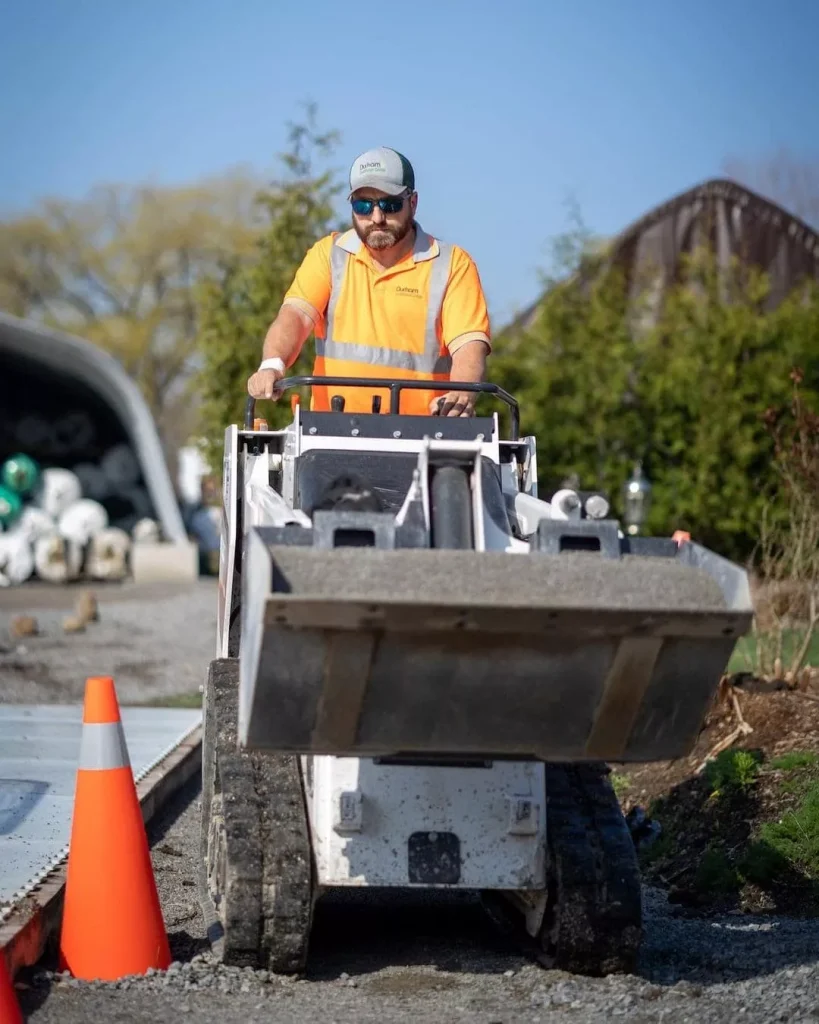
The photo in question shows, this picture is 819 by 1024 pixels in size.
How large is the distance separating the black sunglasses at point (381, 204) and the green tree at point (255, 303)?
360 inches

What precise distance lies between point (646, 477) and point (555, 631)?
49.6 ft

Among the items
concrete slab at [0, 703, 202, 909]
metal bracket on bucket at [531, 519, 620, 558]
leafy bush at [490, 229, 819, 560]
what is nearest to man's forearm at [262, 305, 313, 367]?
metal bracket on bucket at [531, 519, 620, 558]

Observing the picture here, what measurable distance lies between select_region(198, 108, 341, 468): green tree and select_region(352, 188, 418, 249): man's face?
909 cm

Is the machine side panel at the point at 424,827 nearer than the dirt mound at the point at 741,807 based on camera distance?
Yes

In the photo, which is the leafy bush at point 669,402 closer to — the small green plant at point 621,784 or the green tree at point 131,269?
the small green plant at point 621,784

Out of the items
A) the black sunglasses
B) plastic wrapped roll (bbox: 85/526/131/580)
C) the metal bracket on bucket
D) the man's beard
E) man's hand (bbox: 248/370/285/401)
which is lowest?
plastic wrapped roll (bbox: 85/526/131/580)

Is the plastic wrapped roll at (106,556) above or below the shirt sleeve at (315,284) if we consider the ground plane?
below

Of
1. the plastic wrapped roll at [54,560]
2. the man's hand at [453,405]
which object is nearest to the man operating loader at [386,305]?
the man's hand at [453,405]

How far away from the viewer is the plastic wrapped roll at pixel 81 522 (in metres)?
25.3

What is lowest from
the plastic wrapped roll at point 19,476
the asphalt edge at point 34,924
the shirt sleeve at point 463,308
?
the plastic wrapped roll at point 19,476

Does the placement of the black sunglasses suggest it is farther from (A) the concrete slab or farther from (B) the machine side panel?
(A) the concrete slab

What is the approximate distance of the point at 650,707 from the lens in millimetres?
4977

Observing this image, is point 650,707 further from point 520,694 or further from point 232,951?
point 232,951

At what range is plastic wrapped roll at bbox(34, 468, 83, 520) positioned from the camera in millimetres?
25922
